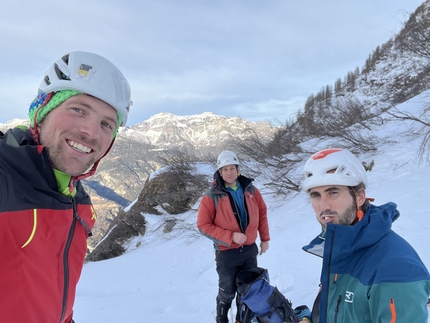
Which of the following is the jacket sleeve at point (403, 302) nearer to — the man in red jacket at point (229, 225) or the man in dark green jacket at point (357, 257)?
the man in dark green jacket at point (357, 257)

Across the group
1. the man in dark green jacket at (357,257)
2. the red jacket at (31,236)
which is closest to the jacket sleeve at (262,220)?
the man in dark green jacket at (357,257)

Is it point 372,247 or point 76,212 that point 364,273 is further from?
point 76,212

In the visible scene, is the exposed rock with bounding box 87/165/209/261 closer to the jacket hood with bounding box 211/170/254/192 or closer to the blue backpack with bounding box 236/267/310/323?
the jacket hood with bounding box 211/170/254/192

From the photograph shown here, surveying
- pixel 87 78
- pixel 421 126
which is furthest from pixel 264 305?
pixel 421 126

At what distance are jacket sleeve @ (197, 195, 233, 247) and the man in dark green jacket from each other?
4.86 feet

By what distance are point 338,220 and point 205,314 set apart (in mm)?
3458

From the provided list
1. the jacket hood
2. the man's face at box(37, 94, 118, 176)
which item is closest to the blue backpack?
Result: the jacket hood

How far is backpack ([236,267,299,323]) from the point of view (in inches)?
99.3

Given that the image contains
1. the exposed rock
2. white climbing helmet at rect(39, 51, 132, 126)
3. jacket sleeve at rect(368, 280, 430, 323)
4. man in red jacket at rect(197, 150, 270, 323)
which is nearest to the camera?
jacket sleeve at rect(368, 280, 430, 323)

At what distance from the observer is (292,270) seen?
179 inches

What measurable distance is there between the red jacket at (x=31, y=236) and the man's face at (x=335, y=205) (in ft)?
4.57

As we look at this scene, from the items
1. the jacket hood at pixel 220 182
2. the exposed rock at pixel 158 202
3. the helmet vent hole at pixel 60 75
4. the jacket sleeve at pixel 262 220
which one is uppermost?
the exposed rock at pixel 158 202

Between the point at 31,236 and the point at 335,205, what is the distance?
154cm

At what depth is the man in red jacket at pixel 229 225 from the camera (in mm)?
3141
